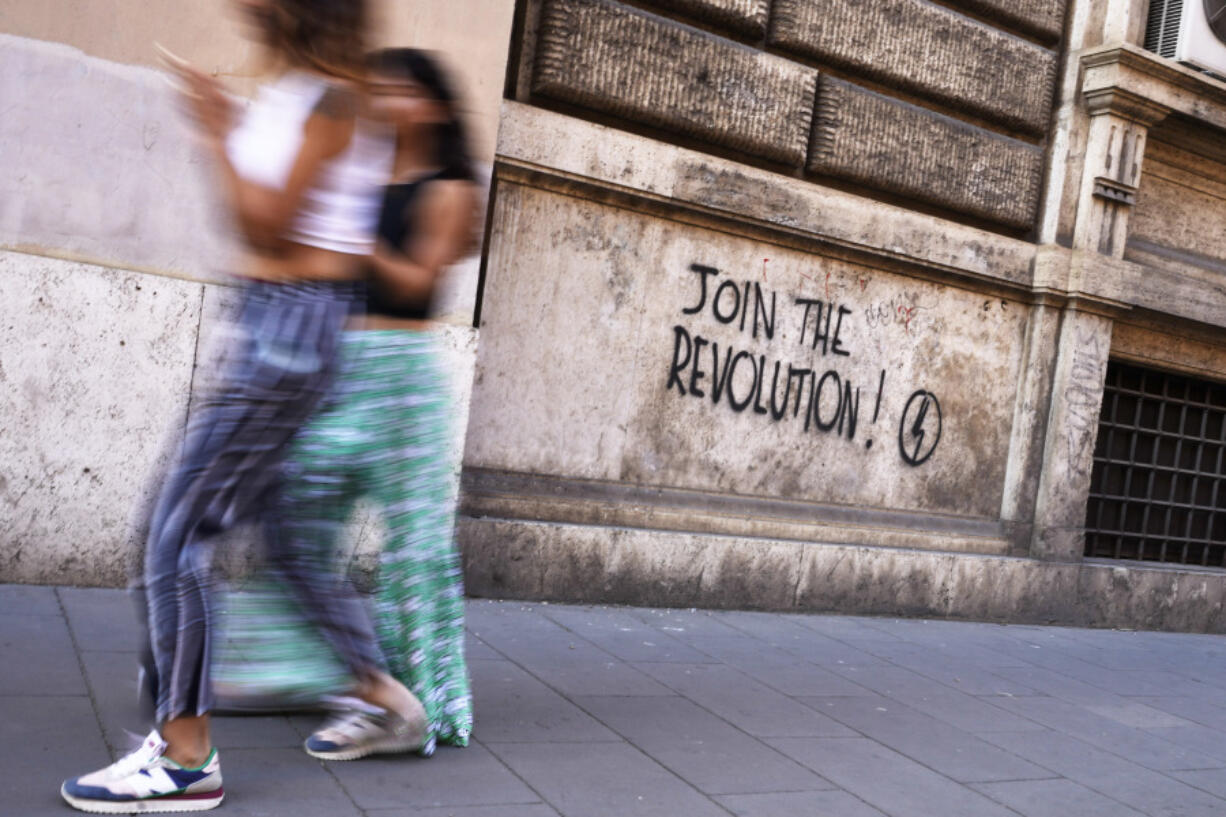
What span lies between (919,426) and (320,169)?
505cm

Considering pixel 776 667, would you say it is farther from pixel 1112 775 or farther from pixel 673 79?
pixel 673 79

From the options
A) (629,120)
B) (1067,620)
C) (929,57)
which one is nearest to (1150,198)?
(929,57)

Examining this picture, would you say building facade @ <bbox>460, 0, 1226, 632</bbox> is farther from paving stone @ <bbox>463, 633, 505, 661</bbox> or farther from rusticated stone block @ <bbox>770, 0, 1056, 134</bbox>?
paving stone @ <bbox>463, 633, 505, 661</bbox>

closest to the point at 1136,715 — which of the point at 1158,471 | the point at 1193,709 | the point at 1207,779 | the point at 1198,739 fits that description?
the point at 1198,739

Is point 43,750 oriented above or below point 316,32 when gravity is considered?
below

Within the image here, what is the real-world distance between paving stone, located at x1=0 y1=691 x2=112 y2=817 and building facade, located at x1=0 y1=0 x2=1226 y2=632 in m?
1.47

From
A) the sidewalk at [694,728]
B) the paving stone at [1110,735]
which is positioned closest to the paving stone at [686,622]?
the sidewalk at [694,728]

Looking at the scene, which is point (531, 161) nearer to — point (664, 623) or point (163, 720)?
point (664, 623)

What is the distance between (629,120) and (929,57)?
1984 millimetres

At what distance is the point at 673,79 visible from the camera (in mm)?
5855

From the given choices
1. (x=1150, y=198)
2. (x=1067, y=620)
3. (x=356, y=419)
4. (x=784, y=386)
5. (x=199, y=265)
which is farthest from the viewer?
(x=1150, y=198)

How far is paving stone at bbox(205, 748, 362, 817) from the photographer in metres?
2.62

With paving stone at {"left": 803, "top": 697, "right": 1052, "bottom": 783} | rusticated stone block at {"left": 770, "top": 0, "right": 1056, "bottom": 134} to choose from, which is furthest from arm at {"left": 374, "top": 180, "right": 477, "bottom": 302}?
rusticated stone block at {"left": 770, "top": 0, "right": 1056, "bottom": 134}

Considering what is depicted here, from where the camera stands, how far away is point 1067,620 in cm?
727
